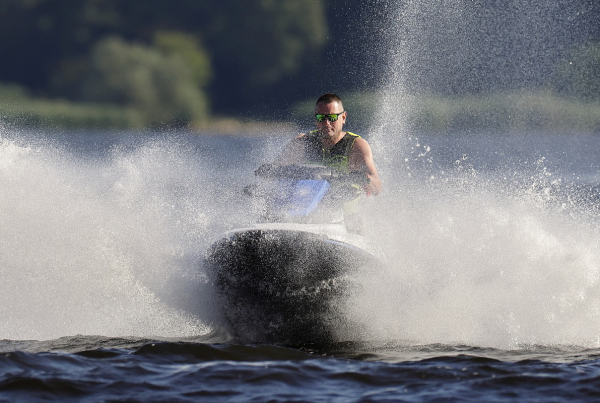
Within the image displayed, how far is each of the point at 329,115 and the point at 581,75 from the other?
40.2 m

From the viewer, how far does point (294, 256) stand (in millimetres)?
6629

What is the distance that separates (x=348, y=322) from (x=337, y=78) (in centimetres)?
4801

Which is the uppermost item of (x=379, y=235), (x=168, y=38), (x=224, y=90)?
(x=168, y=38)

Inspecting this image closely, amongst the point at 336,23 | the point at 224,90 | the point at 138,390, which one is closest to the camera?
the point at 138,390

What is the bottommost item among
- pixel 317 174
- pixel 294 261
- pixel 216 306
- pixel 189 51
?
pixel 216 306

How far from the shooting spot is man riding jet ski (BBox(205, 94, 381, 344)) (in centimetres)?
664

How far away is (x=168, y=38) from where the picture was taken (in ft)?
183

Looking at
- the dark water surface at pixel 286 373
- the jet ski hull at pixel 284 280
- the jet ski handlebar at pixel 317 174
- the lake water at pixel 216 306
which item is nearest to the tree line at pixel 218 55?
the lake water at pixel 216 306

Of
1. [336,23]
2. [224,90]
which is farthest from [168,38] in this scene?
[336,23]

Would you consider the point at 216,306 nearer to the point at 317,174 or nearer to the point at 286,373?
the point at 317,174

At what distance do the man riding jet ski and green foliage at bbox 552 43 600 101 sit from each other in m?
38.6

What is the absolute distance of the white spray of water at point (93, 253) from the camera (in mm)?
7402

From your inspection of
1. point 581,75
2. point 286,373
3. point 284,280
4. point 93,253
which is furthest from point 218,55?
point 286,373

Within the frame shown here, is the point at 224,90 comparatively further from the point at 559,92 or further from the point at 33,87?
the point at 559,92
